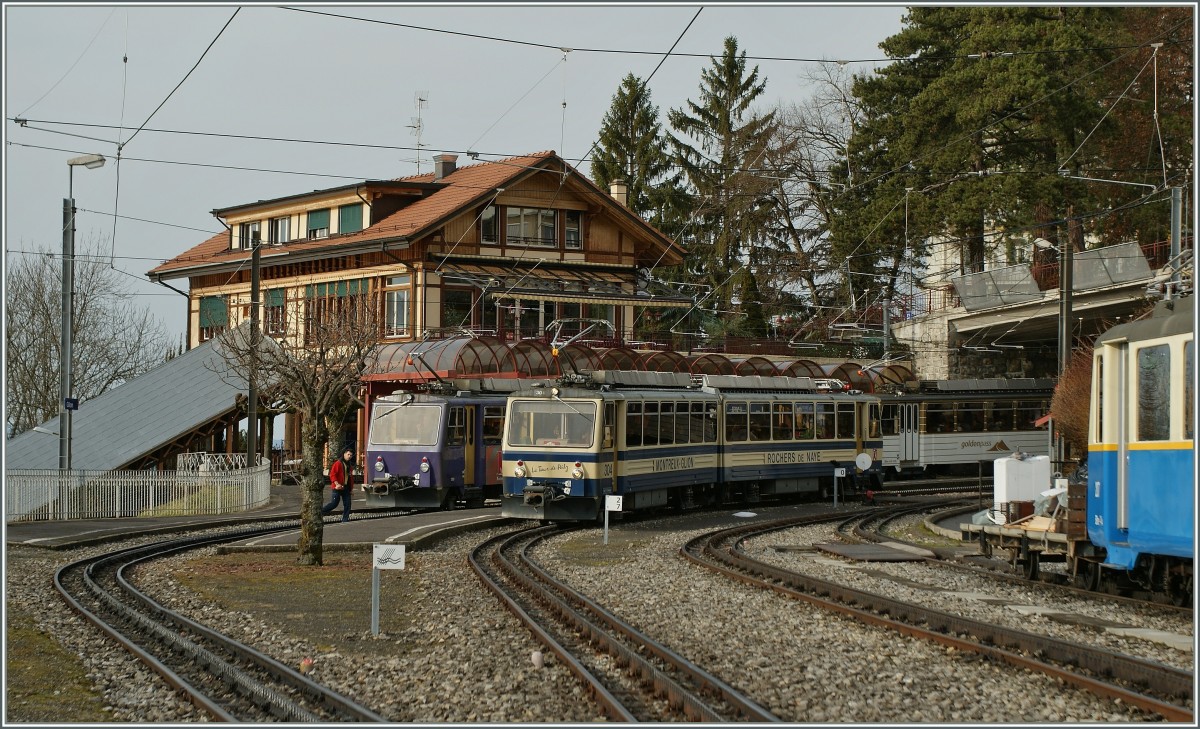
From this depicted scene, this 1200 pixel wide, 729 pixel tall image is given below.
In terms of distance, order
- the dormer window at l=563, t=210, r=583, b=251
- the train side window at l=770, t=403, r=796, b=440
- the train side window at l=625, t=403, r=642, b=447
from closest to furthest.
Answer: the train side window at l=625, t=403, r=642, b=447 → the train side window at l=770, t=403, r=796, b=440 → the dormer window at l=563, t=210, r=583, b=251

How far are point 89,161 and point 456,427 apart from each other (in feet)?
29.0

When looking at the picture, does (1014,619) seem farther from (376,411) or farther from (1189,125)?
(1189,125)

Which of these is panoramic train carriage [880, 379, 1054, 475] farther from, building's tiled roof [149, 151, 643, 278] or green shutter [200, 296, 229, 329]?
green shutter [200, 296, 229, 329]

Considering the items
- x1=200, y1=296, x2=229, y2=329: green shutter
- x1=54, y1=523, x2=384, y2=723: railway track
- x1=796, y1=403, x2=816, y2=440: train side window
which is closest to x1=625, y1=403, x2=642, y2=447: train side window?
x1=796, y1=403, x2=816, y2=440: train side window

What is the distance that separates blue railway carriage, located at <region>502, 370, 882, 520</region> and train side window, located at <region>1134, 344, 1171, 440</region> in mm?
12432

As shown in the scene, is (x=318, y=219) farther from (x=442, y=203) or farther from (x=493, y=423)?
(x=493, y=423)

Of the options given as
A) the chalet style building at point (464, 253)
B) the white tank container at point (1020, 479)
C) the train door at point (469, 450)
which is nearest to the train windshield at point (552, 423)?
the train door at point (469, 450)

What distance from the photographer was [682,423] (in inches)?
1067

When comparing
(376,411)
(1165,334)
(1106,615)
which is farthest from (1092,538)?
(376,411)

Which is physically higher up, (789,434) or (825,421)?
(825,421)

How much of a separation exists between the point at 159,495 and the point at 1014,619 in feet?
68.4

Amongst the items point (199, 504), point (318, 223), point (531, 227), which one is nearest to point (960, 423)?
point (531, 227)

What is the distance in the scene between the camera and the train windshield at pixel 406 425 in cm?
2764

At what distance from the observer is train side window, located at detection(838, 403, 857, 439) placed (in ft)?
108
